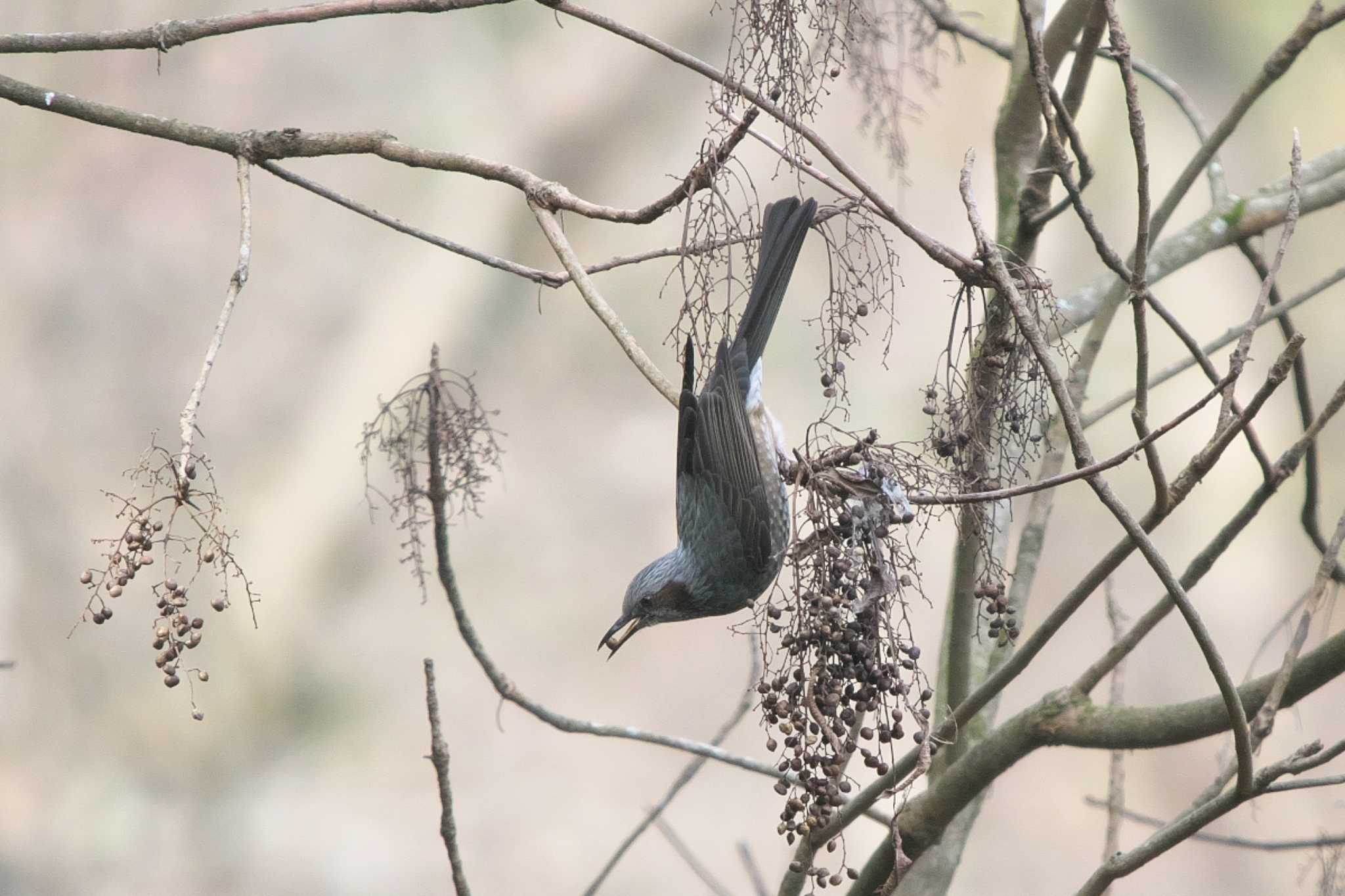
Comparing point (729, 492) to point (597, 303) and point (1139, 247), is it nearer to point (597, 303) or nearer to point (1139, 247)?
point (597, 303)

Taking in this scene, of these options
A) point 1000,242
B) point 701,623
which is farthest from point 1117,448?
point 1000,242

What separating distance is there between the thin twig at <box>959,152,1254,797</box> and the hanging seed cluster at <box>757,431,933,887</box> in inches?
9.2

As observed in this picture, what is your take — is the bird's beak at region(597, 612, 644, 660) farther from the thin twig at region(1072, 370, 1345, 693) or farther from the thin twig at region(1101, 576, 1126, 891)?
the thin twig at region(1072, 370, 1345, 693)

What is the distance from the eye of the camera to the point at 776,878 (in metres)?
8.63

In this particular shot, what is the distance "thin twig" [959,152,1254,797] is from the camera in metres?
1.49

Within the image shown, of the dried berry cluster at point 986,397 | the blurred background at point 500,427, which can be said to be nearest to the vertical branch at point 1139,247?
the dried berry cluster at point 986,397

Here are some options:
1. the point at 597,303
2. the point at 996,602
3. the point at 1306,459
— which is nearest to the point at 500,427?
the point at 1306,459

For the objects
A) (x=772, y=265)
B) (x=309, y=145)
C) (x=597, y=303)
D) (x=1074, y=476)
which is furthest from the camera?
(x=772, y=265)

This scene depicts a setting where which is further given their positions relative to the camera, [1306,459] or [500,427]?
[500,427]

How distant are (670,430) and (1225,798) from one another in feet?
22.1

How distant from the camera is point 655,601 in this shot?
2982mm

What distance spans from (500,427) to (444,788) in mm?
6309

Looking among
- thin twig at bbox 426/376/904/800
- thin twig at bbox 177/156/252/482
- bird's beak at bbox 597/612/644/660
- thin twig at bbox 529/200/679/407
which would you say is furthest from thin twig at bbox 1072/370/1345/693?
thin twig at bbox 177/156/252/482

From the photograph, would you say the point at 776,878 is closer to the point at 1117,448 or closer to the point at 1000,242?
the point at 1117,448
